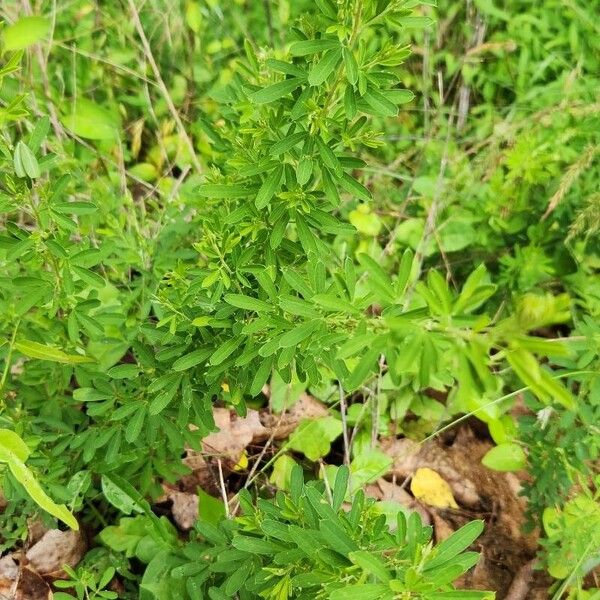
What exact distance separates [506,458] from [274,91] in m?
1.57

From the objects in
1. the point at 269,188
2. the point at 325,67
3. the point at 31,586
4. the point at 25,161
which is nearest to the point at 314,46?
the point at 325,67

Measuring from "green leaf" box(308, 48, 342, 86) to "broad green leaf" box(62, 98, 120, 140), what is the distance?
1822 millimetres

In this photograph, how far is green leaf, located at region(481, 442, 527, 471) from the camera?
227cm

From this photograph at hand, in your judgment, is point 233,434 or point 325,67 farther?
point 233,434

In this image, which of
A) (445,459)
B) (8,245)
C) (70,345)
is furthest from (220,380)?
(445,459)

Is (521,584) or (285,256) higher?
(285,256)

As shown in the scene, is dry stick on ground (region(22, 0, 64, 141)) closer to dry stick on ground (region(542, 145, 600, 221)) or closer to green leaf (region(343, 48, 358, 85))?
green leaf (region(343, 48, 358, 85))

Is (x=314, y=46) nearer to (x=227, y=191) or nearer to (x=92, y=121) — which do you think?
(x=227, y=191)

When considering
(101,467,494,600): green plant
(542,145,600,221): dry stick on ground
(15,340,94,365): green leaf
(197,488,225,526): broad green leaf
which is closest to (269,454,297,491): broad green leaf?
(197,488,225,526): broad green leaf

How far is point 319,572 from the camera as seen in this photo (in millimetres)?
1227

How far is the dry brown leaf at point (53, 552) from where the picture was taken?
6.53 ft

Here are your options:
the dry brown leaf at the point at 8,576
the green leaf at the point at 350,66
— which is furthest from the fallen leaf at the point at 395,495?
the green leaf at the point at 350,66

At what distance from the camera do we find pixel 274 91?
1331 millimetres

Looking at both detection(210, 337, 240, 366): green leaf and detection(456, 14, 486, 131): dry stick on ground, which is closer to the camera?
detection(210, 337, 240, 366): green leaf
